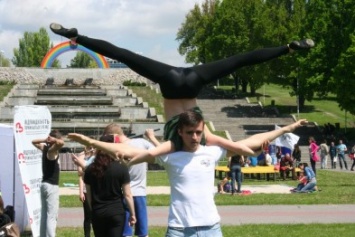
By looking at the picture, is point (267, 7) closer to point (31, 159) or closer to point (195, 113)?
point (31, 159)

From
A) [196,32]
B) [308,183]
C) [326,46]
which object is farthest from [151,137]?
[196,32]

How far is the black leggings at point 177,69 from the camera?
6.43m

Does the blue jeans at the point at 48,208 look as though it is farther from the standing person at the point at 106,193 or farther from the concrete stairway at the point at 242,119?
the concrete stairway at the point at 242,119

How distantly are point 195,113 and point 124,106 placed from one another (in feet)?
178

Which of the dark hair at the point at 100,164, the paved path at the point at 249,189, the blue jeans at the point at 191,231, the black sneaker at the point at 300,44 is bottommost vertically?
the paved path at the point at 249,189

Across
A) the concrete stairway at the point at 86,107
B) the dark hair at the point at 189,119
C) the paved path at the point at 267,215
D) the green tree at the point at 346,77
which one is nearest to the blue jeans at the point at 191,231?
the dark hair at the point at 189,119

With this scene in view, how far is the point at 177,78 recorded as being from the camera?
6410mm

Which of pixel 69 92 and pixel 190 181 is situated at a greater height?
pixel 69 92

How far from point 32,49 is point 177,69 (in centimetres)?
12341

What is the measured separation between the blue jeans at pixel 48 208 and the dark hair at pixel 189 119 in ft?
19.1

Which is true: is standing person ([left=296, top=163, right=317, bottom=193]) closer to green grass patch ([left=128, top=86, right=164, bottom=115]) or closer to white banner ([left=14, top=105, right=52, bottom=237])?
white banner ([left=14, top=105, right=52, bottom=237])

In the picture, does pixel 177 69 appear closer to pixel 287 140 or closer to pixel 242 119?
pixel 287 140

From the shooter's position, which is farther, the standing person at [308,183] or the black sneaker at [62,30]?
the standing person at [308,183]

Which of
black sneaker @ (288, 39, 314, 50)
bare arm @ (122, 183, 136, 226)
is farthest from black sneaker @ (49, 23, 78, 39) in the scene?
bare arm @ (122, 183, 136, 226)
